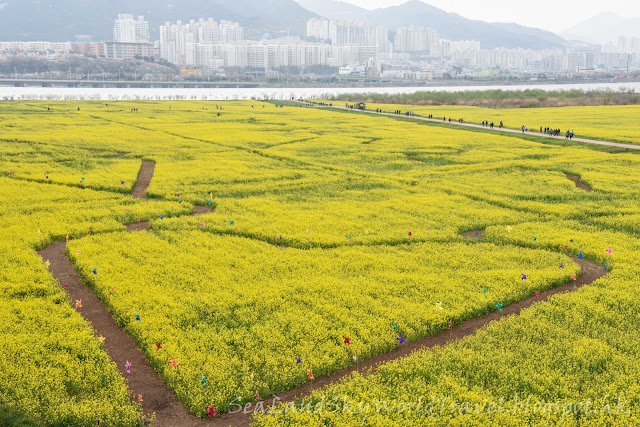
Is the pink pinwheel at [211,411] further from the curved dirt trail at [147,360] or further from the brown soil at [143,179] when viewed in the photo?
the brown soil at [143,179]

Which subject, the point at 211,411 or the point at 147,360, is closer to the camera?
the point at 211,411

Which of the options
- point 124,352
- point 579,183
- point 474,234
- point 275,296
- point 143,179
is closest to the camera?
point 124,352

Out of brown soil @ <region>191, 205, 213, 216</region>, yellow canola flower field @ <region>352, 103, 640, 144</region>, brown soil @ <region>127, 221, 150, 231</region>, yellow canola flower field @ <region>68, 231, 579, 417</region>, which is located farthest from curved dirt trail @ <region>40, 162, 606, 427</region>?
yellow canola flower field @ <region>352, 103, 640, 144</region>

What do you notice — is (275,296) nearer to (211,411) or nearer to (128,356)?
(128,356)

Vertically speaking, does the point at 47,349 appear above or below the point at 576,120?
below

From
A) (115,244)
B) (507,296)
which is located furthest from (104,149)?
(507,296)

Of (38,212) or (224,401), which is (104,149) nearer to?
(38,212)

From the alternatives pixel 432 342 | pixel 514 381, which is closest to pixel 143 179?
pixel 432 342
